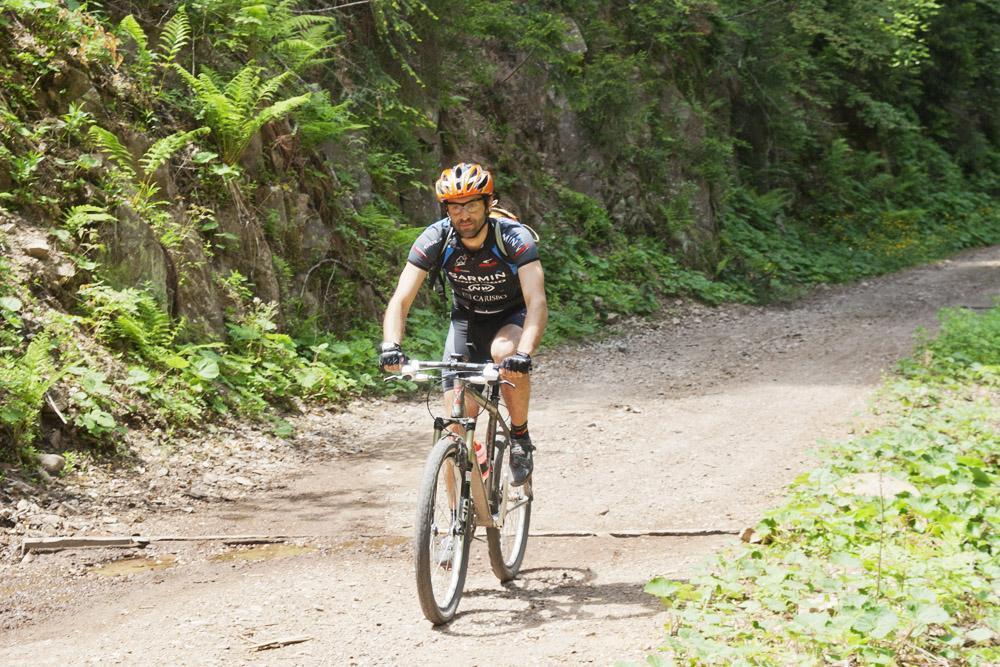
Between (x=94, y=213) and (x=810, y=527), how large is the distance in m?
6.49

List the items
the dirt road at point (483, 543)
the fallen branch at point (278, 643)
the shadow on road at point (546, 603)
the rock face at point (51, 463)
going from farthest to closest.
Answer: the rock face at point (51, 463)
the shadow on road at point (546, 603)
the dirt road at point (483, 543)
the fallen branch at point (278, 643)

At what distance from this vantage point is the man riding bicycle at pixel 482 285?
5.24 m

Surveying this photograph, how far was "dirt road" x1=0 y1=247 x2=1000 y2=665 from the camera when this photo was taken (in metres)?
4.59

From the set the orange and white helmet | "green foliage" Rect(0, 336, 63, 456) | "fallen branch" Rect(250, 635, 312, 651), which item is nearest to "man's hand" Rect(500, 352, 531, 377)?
the orange and white helmet

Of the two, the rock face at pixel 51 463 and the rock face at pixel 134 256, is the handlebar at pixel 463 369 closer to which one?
the rock face at pixel 51 463

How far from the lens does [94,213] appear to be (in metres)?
8.37

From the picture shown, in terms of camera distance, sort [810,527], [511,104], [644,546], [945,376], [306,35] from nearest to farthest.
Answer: [810,527] → [644,546] → [945,376] → [306,35] → [511,104]

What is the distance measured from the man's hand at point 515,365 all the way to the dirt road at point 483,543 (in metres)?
1.30

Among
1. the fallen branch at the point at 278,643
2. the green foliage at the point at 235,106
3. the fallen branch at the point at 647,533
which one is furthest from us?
the green foliage at the point at 235,106

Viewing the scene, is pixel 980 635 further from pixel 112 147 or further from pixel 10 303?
pixel 112 147

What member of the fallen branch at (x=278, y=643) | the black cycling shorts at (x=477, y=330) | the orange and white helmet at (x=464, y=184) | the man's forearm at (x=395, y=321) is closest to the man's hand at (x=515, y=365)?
the man's forearm at (x=395, y=321)

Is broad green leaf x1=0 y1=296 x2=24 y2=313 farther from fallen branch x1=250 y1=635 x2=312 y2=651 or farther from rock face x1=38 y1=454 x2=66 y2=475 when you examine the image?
fallen branch x1=250 y1=635 x2=312 y2=651

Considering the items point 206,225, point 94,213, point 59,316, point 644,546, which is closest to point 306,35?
point 206,225

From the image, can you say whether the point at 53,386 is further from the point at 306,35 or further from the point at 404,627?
the point at 306,35
